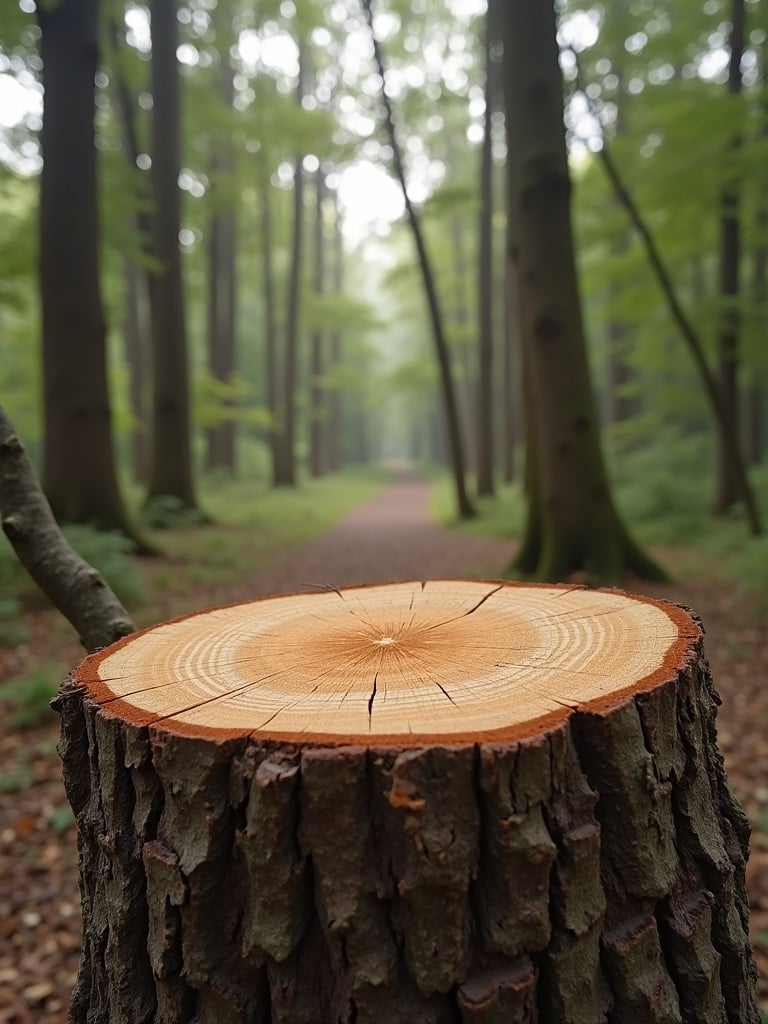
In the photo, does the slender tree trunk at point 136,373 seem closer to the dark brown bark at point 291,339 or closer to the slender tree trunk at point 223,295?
the slender tree trunk at point 223,295

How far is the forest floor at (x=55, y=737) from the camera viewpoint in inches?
91.0

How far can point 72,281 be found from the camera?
667 cm

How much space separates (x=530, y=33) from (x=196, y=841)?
6760 millimetres

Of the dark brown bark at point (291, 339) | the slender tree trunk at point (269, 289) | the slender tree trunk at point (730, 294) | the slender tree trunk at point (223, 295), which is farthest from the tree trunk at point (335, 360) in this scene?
the slender tree trunk at point (730, 294)

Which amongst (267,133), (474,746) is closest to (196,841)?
(474,746)

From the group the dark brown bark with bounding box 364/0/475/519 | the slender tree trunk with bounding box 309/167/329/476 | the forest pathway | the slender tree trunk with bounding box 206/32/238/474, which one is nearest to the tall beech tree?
the forest pathway

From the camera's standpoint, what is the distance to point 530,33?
219 inches

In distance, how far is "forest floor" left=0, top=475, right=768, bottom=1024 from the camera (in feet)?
7.58

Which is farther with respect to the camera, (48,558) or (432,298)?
(432,298)

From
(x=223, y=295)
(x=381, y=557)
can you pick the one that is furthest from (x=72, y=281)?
(x=223, y=295)

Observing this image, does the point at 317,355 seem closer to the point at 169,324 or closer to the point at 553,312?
the point at 169,324

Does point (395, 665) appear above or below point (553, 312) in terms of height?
below

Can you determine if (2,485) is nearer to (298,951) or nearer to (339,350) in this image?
(298,951)

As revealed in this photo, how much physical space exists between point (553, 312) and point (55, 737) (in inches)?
200
